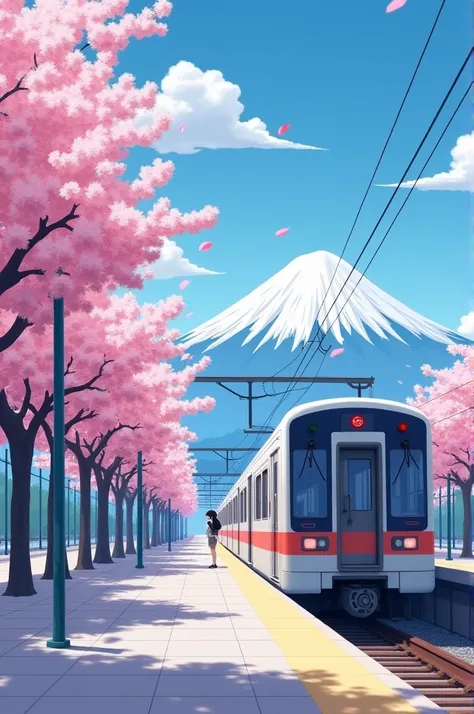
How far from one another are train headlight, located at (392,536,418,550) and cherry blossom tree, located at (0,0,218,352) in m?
5.88

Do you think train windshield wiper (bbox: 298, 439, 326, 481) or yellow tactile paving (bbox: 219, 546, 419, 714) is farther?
train windshield wiper (bbox: 298, 439, 326, 481)

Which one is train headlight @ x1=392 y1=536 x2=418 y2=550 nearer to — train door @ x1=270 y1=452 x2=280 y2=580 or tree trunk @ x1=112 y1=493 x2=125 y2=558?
train door @ x1=270 y1=452 x2=280 y2=580

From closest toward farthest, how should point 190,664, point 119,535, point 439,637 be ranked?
point 190,664
point 439,637
point 119,535

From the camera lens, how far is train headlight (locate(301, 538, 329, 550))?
653 inches

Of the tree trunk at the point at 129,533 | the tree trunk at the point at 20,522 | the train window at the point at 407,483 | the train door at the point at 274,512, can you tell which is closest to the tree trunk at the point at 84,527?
the tree trunk at the point at 20,522

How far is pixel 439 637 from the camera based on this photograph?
17891mm

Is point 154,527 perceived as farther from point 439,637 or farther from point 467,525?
point 439,637

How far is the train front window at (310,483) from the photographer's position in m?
16.8

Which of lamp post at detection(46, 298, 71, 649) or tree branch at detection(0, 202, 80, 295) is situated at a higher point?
tree branch at detection(0, 202, 80, 295)

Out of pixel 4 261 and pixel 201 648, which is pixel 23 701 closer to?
pixel 201 648

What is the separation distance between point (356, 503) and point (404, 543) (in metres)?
1.00

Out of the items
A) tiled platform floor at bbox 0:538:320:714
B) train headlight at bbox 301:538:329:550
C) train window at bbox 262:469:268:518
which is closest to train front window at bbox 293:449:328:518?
train headlight at bbox 301:538:329:550

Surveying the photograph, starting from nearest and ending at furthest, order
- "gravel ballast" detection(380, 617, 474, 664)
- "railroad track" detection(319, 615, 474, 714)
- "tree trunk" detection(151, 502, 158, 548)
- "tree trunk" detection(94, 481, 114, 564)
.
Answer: "railroad track" detection(319, 615, 474, 714), "gravel ballast" detection(380, 617, 474, 664), "tree trunk" detection(94, 481, 114, 564), "tree trunk" detection(151, 502, 158, 548)

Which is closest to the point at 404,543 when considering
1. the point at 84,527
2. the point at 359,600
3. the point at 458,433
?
the point at 359,600
